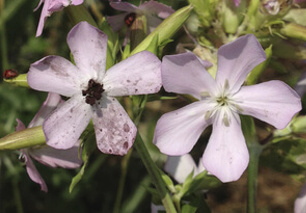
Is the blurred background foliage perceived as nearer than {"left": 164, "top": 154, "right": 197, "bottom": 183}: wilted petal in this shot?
No

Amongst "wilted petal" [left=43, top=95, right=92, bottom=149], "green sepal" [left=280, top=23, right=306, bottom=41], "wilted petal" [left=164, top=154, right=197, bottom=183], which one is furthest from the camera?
"wilted petal" [left=164, top=154, right=197, bottom=183]

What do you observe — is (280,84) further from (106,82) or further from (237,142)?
(106,82)

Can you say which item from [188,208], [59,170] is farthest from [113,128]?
[59,170]

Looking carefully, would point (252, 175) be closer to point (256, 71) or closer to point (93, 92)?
point (256, 71)

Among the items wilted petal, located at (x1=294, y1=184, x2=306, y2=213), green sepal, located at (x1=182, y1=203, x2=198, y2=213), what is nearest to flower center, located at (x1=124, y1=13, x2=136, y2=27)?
green sepal, located at (x1=182, y1=203, x2=198, y2=213)

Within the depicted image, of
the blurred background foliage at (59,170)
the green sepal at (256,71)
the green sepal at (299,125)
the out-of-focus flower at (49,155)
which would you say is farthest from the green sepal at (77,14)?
the blurred background foliage at (59,170)

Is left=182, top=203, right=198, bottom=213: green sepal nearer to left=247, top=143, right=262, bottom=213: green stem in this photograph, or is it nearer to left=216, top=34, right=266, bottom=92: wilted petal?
left=247, top=143, right=262, bottom=213: green stem
